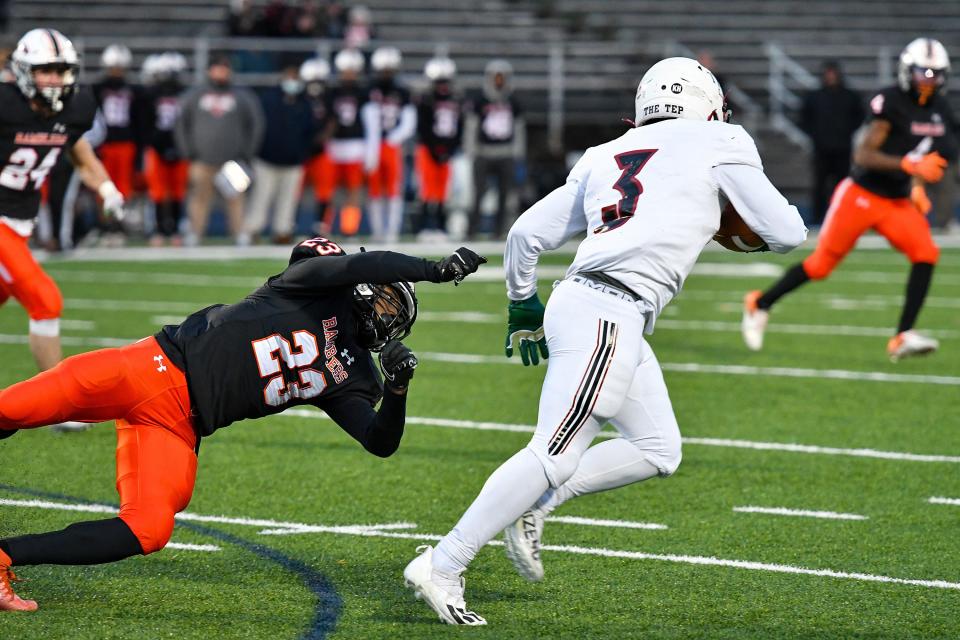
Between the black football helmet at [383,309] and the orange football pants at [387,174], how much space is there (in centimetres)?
1258

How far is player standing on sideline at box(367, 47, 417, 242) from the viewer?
16906mm

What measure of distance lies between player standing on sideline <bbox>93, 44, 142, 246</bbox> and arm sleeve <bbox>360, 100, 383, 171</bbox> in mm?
2493

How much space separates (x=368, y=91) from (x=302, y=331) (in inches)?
506

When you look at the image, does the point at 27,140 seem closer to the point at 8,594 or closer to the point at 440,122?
the point at 8,594

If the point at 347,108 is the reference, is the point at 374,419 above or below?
above

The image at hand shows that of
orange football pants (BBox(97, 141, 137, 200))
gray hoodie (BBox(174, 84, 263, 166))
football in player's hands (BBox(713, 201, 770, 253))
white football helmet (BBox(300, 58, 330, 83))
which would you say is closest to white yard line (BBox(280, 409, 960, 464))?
football in player's hands (BBox(713, 201, 770, 253))

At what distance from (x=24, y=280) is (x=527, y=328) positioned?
3.11m

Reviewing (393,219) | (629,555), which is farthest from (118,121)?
(629,555)

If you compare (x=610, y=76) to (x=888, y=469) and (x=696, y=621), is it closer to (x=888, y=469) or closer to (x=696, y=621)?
(x=888, y=469)

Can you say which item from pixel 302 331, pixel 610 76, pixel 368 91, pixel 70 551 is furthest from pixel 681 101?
pixel 610 76

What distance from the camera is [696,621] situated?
424cm

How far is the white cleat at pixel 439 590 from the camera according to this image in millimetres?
4086

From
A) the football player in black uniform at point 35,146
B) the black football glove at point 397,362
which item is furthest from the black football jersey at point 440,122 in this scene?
the black football glove at point 397,362

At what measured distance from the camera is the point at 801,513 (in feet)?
18.3
